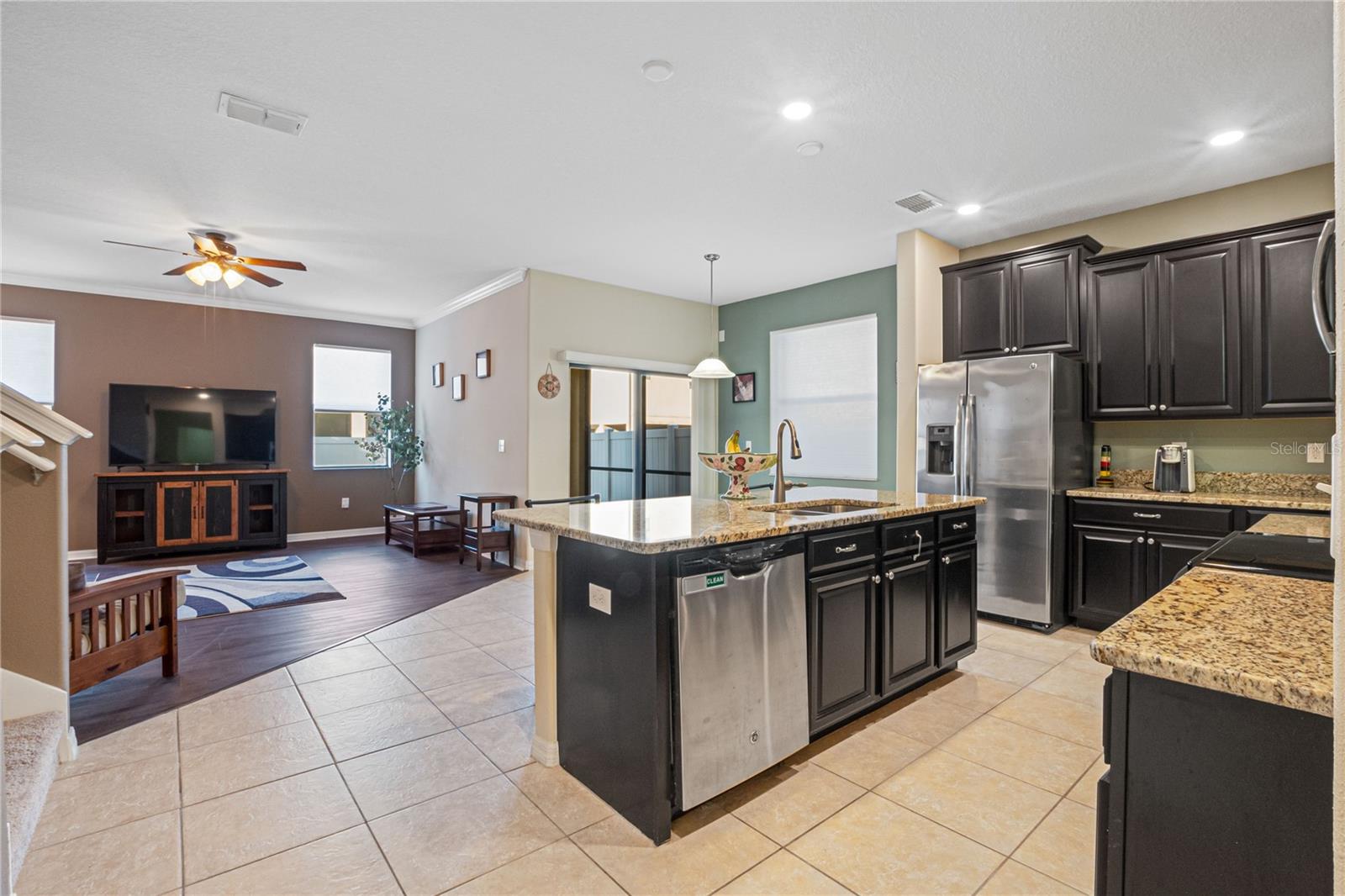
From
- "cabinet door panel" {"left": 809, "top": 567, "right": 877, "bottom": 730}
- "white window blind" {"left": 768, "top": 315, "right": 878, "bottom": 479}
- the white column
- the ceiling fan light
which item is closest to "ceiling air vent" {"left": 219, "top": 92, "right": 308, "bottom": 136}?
the ceiling fan light

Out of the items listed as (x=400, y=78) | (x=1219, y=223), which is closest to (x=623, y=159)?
(x=400, y=78)

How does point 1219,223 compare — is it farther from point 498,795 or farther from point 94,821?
point 94,821

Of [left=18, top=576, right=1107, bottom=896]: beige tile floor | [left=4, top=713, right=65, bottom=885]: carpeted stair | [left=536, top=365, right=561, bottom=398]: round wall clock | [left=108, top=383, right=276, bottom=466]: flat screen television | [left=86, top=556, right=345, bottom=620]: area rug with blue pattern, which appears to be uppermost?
[left=536, top=365, right=561, bottom=398]: round wall clock

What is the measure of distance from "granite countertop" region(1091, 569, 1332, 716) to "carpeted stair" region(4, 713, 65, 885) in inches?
104

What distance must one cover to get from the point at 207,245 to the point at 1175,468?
6.71 meters

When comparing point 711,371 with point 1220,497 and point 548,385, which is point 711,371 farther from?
point 1220,497

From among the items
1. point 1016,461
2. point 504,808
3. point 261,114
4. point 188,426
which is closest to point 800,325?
point 1016,461

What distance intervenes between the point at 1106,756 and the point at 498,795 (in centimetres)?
186

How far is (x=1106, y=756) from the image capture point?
3.33 ft

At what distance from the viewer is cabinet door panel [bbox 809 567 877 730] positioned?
242 centimetres

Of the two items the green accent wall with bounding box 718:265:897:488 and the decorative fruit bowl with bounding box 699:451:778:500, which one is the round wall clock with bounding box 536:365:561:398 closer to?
the green accent wall with bounding box 718:265:897:488

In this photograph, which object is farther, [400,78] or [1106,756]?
[400,78]

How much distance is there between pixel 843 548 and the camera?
2.51 m

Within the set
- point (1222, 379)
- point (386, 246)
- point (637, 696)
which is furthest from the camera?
point (386, 246)
